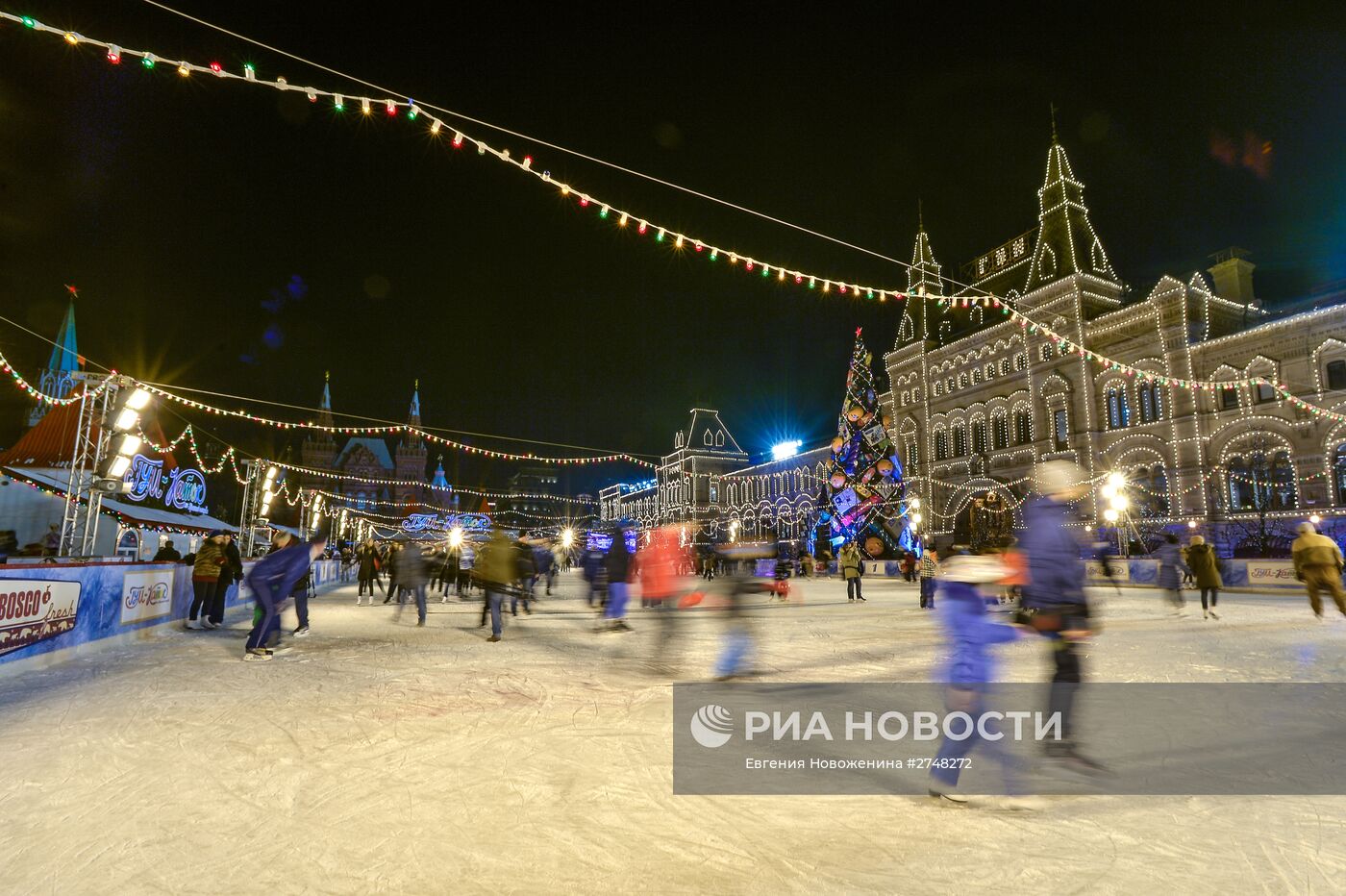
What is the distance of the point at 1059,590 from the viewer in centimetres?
381

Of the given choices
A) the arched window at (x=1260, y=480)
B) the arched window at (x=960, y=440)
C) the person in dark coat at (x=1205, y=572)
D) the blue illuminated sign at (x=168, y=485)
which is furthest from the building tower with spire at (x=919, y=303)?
the blue illuminated sign at (x=168, y=485)

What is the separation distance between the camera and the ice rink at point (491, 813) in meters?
2.65

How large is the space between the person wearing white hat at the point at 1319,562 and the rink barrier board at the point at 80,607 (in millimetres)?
14738

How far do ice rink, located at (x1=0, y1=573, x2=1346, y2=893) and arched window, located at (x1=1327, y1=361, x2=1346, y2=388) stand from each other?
81.3 feet

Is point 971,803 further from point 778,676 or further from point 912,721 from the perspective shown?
point 778,676

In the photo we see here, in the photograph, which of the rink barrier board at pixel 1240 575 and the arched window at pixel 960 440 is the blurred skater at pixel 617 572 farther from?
the arched window at pixel 960 440

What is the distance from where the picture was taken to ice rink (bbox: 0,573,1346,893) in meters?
2.65

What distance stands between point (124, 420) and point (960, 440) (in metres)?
38.8

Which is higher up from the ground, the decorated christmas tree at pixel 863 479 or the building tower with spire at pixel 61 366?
the building tower with spire at pixel 61 366

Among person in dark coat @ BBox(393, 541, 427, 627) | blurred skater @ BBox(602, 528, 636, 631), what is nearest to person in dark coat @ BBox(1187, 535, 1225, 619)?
blurred skater @ BBox(602, 528, 636, 631)

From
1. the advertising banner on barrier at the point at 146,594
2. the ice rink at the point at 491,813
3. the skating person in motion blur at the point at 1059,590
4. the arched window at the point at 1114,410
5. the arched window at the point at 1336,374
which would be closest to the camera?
the ice rink at the point at 491,813

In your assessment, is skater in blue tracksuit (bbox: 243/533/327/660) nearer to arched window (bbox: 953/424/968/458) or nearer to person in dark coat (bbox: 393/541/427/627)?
person in dark coat (bbox: 393/541/427/627)

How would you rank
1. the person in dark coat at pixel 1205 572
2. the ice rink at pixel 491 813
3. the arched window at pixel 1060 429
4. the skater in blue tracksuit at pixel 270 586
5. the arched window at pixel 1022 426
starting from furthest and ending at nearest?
the arched window at pixel 1022 426 < the arched window at pixel 1060 429 < the person in dark coat at pixel 1205 572 < the skater in blue tracksuit at pixel 270 586 < the ice rink at pixel 491 813

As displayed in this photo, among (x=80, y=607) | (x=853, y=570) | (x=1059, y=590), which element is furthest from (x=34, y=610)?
(x=853, y=570)
